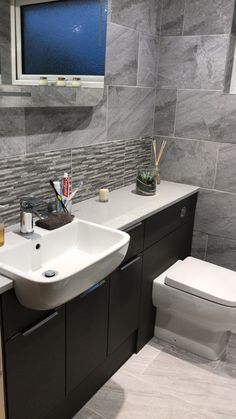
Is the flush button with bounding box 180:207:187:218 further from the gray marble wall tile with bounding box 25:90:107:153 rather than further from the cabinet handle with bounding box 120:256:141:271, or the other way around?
the gray marble wall tile with bounding box 25:90:107:153

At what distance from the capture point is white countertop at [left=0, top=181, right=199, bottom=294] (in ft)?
6.18

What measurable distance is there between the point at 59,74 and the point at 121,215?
0.74 metres

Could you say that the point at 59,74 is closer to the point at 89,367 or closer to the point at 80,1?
the point at 80,1

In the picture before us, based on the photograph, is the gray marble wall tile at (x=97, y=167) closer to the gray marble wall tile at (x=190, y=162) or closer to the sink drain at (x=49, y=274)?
the gray marble wall tile at (x=190, y=162)

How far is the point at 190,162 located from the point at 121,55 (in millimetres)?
851

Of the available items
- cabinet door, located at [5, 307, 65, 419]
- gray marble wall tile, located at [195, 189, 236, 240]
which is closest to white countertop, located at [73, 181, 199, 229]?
gray marble wall tile, located at [195, 189, 236, 240]

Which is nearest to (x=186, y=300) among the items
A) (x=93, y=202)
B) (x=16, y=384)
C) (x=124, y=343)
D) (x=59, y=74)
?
(x=124, y=343)

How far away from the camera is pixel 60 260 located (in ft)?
5.49

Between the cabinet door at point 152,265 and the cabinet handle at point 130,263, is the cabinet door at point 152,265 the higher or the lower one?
the lower one

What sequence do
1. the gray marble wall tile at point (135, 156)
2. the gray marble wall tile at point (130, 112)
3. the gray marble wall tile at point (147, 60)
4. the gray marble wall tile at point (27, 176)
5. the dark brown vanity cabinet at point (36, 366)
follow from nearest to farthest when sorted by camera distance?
the dark brown vanity cabinet at point (36, 366) → the gray marble wall tile at point (27, 176) → the gray marble wall tile at point (130, 112) → the gray marble wall tile at point (147, 60) → the gray marble wall tile at point (135, 156)

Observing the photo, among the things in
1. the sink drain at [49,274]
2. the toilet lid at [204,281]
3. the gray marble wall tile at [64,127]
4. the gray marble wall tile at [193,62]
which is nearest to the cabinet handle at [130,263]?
the toilet lid at [204,281]

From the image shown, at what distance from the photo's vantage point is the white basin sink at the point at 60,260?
122 cm

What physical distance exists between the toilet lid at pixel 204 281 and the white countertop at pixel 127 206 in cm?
40

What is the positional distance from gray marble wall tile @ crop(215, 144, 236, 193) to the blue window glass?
95cm
